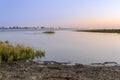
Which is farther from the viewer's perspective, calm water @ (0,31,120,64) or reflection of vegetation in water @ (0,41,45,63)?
calm water @ (0,31,120,64)

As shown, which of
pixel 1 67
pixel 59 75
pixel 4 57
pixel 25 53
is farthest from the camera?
pixel 25 53

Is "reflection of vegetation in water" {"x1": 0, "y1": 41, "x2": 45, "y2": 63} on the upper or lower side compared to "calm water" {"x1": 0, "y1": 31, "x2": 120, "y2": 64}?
upper

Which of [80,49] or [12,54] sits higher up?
[12,54]

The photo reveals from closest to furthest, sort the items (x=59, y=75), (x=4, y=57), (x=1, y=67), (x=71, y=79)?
(x=71, y=79)
(x=59, y=75)
(x=1, y=67)
(x=4, y=57)

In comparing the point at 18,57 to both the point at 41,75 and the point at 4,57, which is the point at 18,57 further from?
the point at 41,75

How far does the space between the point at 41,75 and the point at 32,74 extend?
1.52 ft

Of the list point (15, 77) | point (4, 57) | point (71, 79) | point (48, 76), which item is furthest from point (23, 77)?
point (4, 57)

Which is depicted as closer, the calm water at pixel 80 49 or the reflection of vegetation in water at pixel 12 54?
the reflection of vegetation in water at pixel 12 54

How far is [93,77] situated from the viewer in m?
11.8

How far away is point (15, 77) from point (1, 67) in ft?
8.84

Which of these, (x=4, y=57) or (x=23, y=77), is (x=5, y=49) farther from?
(x=23, y=77)

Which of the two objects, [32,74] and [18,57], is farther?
[18,57]

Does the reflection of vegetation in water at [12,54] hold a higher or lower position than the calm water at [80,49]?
higher

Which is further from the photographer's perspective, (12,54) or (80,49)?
(80,49)
